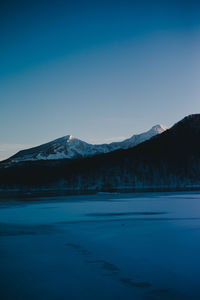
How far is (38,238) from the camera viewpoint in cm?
1445

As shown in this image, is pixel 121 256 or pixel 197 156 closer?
pixel 121 256

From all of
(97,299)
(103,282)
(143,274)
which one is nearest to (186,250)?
(143,274)

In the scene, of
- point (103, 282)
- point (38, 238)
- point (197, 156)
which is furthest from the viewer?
point (197, 156)

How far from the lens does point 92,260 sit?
401 inches

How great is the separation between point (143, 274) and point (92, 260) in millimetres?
2333

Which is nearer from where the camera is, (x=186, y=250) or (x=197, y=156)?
(x=186, y=250)

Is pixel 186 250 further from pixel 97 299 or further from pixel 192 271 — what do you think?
pixel 97 299

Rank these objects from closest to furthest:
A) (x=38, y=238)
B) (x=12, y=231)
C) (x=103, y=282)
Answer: (x=103, y=282) → (x=38, y=238) → (x=12, y=231)

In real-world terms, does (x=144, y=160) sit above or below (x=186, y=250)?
above

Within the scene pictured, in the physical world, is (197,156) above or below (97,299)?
above

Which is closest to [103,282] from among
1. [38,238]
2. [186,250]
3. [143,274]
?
[143,274]

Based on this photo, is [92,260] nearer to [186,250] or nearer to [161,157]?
[186,250]

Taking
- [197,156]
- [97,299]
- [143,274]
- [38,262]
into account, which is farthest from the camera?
[197,156]

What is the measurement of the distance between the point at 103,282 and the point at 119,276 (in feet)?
2.22
